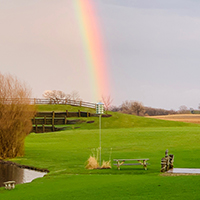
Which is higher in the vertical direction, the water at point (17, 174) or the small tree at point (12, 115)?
the small tree at point (12, 115)

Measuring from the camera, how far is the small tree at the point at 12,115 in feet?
91.1

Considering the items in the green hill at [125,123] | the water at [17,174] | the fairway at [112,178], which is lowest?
the water at [17,174]

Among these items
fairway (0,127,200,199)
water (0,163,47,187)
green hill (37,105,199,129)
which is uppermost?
green hill (37,105,199,129)

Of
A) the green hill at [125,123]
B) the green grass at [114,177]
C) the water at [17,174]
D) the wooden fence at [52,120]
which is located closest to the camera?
the green grass at [114,177]

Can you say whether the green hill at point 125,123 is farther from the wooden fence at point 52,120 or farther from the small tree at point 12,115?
the small tree at point 12,115

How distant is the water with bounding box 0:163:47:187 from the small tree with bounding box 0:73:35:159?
11.3 ft

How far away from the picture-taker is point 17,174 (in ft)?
73.7

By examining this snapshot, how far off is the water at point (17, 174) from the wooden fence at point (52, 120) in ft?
116

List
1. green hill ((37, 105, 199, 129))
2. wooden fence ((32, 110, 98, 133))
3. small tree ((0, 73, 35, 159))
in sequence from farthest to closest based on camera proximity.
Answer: green hill ((37, 105, 199, 129)) → wooden fence ((32, 110, 98, 133)) → small tree ((0, 73, 35, 159))

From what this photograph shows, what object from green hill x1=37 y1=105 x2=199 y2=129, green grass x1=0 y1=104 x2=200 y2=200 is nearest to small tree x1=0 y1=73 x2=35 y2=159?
green grass x1=0 y1=104 x2=200 y2=200

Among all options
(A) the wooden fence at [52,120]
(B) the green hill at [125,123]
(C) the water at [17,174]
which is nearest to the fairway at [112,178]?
(C) the water at [17,174]

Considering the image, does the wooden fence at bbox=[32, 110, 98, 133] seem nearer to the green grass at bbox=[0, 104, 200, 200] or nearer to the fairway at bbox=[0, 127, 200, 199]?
the green grass at bbox=[0, 104, 200, 200]

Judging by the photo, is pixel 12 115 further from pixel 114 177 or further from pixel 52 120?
pixel 52 120

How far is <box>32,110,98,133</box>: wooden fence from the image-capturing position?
60969mm
